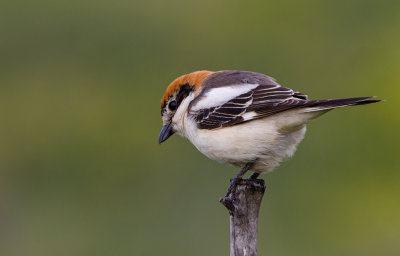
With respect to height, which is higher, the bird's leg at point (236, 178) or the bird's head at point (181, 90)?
the bird's head at point (181, 90)

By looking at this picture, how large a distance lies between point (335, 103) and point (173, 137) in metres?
4.06

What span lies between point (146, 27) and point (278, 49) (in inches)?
75.9

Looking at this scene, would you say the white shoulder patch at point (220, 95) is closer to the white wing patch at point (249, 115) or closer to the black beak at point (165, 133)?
the white wing patch at point (249, 115)

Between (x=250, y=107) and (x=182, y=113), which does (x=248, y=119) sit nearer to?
(x=250, y=107)

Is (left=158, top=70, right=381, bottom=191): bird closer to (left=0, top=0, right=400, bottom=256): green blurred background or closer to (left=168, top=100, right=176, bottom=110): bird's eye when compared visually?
(left=168, top=100, right=176, bottom=110): bird's eye

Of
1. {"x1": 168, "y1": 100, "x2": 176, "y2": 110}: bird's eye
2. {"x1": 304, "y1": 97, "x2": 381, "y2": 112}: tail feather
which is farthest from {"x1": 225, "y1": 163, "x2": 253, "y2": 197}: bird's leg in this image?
{"x1": 168, "y1": 100, "x2": 176, "y2": 110}: bird's eye

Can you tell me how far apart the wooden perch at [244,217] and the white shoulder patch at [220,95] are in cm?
74

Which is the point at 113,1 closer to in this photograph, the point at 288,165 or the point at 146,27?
the point at 146,27

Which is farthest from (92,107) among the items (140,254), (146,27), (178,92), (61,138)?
(178,92)

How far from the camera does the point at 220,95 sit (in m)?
4.86

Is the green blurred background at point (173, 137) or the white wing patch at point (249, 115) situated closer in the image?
the white wing patch at point (249, 115)

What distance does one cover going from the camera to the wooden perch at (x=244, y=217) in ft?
13.6

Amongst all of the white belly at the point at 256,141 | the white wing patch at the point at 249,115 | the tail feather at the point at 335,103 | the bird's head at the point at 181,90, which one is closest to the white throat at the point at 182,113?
the bird's head at the point at 181,90

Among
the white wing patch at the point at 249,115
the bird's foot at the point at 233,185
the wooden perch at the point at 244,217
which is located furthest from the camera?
the white wing patch at the point at 249,115
